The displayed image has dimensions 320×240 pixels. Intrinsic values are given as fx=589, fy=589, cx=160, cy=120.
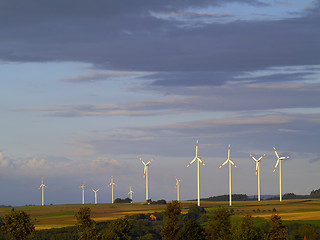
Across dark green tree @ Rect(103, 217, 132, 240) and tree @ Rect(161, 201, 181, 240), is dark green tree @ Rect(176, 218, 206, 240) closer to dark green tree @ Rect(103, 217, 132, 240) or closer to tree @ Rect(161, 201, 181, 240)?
tree @ Rect(161, 201, 181, 240)

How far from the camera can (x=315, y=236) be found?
594 feet

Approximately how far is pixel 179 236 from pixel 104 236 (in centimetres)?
1947

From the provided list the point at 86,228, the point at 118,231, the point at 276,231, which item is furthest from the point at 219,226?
the point at 86,228

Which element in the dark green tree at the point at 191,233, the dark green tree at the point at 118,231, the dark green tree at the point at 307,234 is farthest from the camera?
the dark green tree at the point at 307,234

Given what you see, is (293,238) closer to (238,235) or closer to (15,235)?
(238,235)

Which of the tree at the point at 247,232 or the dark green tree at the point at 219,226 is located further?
the dark green tree at the point at 219,226

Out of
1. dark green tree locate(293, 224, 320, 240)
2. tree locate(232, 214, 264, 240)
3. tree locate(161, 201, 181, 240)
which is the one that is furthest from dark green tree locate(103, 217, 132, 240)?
dark green tree locate(293, 224, 320, 240)

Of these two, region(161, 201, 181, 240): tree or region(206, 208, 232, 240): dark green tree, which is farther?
region(206, 208, 232, 240): dark green tree

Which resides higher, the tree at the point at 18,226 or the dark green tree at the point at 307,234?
the tree at the point at 18,226

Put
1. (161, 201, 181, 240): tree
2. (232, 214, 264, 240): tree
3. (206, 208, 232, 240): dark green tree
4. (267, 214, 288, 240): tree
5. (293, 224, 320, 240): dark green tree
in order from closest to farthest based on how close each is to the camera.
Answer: (267, 214, 288, 240): tree, (232, 214, 264, 240): tree, (161, 201, 181, 240): tree, (206, 208, 232, 240): dark green tree, (293, 224, 320, 240): dark green tree

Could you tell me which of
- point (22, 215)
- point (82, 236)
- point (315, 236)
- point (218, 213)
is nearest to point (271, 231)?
point (218, 213)

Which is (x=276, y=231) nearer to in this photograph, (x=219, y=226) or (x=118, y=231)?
(x=219, y=226)

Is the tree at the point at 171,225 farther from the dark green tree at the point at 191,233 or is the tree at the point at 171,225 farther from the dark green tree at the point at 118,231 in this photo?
the dark green tree at the point at 118,231

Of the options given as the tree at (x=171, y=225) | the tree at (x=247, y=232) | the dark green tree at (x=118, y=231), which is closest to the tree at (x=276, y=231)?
the tree at (x=247, y=232)
